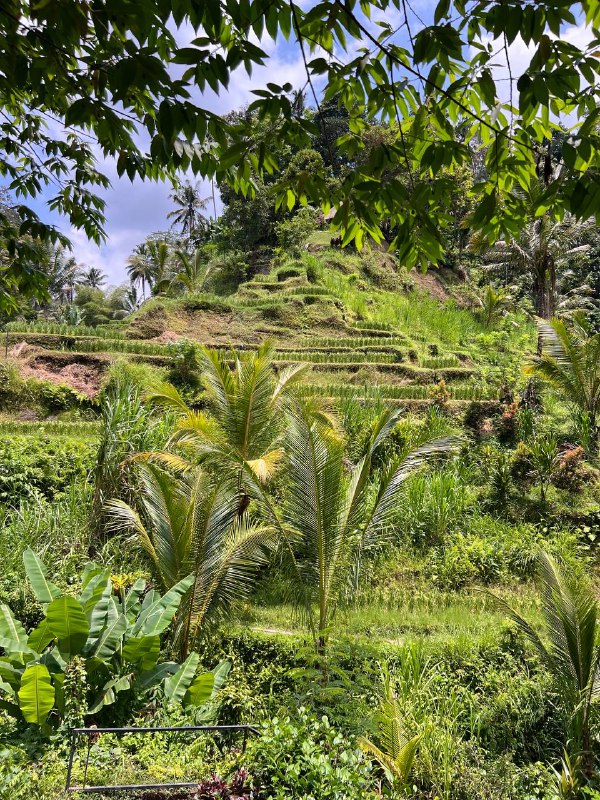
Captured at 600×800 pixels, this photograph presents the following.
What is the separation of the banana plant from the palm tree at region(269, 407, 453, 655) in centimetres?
108

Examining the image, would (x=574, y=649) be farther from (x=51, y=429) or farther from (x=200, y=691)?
(x=51, y=429)

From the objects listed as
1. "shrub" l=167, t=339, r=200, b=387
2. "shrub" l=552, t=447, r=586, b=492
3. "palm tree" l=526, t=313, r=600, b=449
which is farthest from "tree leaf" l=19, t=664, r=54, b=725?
"shrub" l=167, t=339, r=200, b=387

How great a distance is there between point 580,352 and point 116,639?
9708 millimetres

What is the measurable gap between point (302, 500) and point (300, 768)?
2.44 meters

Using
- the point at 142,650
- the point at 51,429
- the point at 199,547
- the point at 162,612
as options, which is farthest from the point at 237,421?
the point at 51,429

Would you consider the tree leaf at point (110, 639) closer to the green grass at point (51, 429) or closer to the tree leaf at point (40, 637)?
the tree leaf at point (40, 637)

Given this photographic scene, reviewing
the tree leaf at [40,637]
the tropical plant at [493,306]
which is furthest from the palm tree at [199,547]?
the tropical plant at [493,306]

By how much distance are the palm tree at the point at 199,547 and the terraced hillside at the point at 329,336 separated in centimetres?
599

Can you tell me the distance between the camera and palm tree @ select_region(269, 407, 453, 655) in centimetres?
505

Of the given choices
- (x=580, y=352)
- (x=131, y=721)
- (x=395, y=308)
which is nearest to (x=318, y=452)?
(x=131, y=721)

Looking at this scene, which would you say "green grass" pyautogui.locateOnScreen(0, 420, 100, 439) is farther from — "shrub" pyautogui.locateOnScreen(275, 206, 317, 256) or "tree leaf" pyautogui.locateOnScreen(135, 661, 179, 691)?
"shrub" pyautogui.locateOnScreen(275, 206, 317, 256)

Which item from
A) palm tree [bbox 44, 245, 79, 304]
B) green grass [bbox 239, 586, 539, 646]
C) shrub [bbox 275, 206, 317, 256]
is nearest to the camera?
green grass [bbox 239, 586, 539, 646]

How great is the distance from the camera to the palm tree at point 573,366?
1042 centimetres

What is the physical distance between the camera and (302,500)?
514 cm
